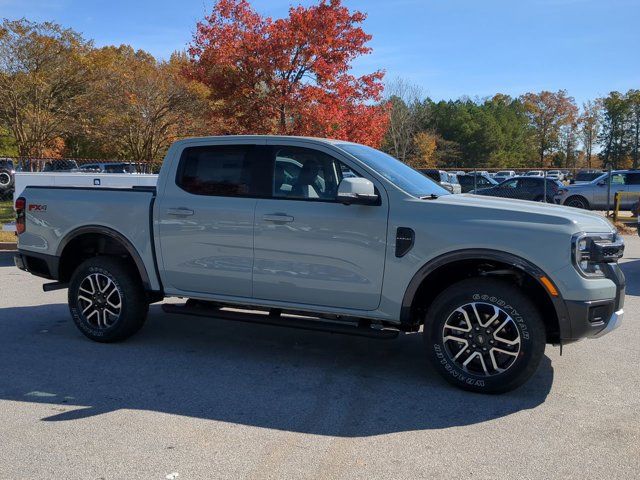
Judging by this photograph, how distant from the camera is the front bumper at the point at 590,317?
455 cm

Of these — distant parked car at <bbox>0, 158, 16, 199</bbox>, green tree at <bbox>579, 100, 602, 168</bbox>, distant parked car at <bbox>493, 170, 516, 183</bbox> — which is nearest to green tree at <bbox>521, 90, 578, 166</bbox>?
green tree at <bbox>579, 100, 602, 168</bbox>

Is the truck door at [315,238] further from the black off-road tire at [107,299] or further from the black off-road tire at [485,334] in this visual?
the black off-road tire at [107,299]

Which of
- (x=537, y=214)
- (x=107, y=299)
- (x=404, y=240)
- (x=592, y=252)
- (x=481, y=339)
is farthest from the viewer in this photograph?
(x=107, y=299)

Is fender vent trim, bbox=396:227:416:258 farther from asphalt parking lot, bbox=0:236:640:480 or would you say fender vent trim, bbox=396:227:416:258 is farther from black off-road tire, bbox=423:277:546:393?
asphalt parking lot, bbox=0:236:640:480

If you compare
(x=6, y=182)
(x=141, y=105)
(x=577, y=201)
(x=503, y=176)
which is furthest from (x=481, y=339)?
(x=503, y=176)

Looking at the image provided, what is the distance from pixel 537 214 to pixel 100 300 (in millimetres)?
4112

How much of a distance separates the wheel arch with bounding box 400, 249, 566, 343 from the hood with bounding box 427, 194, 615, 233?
313 mm

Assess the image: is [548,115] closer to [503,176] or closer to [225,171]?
[503,176]

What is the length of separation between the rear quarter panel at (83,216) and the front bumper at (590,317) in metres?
3.61

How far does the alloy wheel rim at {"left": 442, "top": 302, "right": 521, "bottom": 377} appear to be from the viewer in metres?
4.75

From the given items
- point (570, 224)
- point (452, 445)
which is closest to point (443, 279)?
point (570, 224)

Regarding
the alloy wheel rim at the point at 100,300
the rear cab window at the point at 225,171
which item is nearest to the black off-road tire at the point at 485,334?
the rear cab window at the point at 225,171

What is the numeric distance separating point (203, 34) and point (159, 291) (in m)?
12.2

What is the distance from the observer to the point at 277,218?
538 cm
